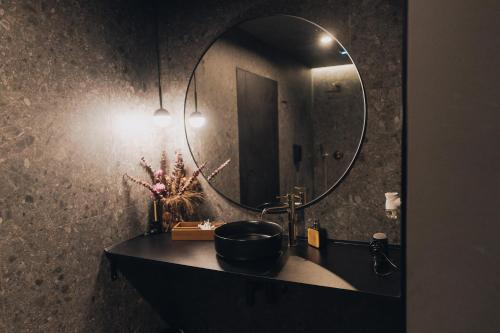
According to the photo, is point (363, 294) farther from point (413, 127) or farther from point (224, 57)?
point (224, 57)

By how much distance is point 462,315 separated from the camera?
0.58 m

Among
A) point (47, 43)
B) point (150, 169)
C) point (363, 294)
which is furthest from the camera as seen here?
point (150, 169)

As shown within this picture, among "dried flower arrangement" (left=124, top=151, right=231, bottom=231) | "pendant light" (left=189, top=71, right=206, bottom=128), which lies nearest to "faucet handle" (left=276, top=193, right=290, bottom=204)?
"dried flower arrangement" (left=124, top=151, right=231, bottom=231)

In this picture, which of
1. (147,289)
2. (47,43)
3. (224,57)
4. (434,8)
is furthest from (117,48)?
(434,8)

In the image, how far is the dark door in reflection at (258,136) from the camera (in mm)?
1809

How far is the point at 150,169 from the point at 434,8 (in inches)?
72.0

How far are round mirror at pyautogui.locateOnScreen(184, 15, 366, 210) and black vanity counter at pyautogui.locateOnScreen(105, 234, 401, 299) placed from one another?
0.31m

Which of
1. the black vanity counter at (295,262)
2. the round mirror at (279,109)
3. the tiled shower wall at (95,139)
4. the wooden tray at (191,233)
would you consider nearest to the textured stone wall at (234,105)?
the round mirror at (279,109)

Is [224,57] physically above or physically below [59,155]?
above

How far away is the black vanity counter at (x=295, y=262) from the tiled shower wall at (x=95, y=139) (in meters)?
0.13

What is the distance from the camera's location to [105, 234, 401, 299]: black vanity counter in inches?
50.7

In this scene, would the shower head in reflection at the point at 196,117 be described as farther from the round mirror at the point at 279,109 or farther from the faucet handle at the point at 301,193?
the faucet handle at the point at 301,193

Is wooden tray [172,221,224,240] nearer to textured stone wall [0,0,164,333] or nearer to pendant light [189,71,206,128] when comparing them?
textured stone wall [0,0,164,333]

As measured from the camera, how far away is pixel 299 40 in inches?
68.2
